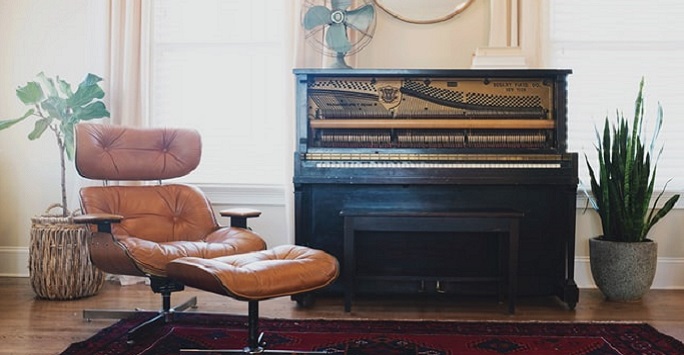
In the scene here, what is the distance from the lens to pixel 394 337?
9.85ft

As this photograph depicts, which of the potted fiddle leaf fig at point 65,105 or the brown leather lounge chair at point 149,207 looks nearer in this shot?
the brown leather lounge chair at point 149,207

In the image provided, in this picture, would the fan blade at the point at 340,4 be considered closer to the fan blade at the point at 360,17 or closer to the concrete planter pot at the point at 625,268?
the fan blade at the point at 360,17

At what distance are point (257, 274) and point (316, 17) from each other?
195cm

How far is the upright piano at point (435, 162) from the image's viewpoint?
354 centimetres

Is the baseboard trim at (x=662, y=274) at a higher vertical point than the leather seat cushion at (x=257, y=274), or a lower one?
lower

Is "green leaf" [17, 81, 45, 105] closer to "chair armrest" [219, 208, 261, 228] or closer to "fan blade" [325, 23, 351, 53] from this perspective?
"chair armrest" [219, 208, 261, 228]

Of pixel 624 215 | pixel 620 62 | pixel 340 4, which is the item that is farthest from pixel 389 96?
pixel 620 62

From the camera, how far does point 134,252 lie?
→ 2824mm

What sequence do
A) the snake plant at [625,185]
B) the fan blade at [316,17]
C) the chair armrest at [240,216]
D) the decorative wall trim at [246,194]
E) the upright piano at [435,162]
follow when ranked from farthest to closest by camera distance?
the decorative wall trim at [246,194]
the fan blade at [316,17]
the snake plant at [625,185]
the upright piano at [435,162]
the chair armrest at [240,216]

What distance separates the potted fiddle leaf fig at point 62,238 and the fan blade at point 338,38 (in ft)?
4.66

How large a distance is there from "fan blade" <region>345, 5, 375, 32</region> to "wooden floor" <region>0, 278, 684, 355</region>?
5.31 feet

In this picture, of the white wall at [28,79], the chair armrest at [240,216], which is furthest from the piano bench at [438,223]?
the white wall at [28,79]

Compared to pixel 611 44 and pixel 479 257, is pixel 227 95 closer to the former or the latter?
pixel 479 257

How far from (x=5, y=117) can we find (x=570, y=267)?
3773 mm
